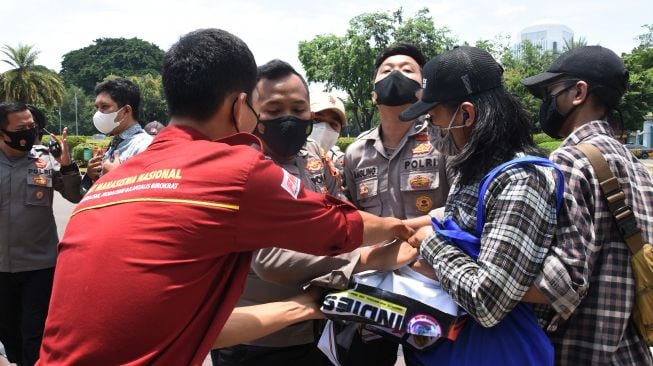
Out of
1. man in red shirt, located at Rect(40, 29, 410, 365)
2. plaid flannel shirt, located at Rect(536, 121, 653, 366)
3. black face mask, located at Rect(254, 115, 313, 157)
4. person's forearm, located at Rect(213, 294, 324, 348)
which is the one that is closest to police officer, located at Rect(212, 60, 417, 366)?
black face mask, located at Rect(254, 115, 313, 157)

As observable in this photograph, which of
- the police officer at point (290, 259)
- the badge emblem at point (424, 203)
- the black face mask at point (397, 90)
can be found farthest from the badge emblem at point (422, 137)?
the police officer at point (290, 259)

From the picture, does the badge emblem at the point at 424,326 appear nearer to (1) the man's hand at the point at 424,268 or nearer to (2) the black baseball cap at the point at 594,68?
(1) the man's hand at the point at 424,268

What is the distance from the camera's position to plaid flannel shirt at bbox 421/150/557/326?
153cm

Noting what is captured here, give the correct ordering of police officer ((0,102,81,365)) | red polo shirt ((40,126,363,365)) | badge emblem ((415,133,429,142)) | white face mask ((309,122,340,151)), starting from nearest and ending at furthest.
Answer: red polo shirt ((40,126,363,365)) → badge emblem ((415,133,429,142)) → white face mask ((309,122,340,151)) → police officer ((0,102,81,365))

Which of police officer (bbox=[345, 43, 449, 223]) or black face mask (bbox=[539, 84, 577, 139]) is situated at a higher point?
black face mask (bbox=[539, 84, 577, 139])

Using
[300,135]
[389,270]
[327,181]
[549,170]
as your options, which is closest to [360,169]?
[327,181]

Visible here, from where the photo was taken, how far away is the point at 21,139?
165 inches

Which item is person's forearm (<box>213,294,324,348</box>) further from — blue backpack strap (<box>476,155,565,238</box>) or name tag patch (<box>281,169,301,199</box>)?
blue backpack strap (<box>476,155,565,238</box>)

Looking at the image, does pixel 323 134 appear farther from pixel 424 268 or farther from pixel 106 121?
pixel 106 121

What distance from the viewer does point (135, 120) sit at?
15.3 feet

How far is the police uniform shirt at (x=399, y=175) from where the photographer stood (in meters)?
2.73

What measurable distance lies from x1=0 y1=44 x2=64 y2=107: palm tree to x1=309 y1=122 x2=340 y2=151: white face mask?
39.1 metres

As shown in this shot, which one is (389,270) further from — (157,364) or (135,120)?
(135,120)

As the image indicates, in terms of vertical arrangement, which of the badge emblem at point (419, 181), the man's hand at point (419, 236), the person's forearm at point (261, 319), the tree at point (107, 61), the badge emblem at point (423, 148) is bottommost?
the tree at point (107, 61)
